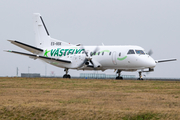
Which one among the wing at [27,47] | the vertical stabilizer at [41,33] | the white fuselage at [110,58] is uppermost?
the vertical stabilizer at [41,33]

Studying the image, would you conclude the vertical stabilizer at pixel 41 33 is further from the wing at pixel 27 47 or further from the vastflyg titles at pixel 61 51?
the wing at pixel 27 47

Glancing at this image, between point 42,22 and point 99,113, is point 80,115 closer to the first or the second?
point 99,113

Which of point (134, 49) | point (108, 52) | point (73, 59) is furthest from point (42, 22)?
point (134, 49)

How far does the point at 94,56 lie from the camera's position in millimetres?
41562

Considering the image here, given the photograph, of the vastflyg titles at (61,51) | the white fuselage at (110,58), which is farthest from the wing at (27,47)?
the white fuselage at (110,58)

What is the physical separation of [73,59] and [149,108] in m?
26.2

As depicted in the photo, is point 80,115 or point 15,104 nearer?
point 80,115

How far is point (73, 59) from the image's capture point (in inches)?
1645

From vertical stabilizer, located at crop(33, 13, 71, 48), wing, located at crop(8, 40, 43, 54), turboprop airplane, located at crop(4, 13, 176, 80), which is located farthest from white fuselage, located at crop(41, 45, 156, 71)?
vertical stabilizer, located at crop(33, 13, 71, 48)

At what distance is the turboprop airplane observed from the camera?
38.1 metres

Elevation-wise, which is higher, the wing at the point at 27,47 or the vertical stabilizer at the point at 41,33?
the vertical stabilizer at the point at 41,33

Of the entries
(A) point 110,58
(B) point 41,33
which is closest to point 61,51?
(B) point 41,33

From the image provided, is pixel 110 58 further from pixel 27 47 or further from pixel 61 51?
pixel 27 47

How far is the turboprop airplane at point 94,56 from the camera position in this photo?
125 feet
